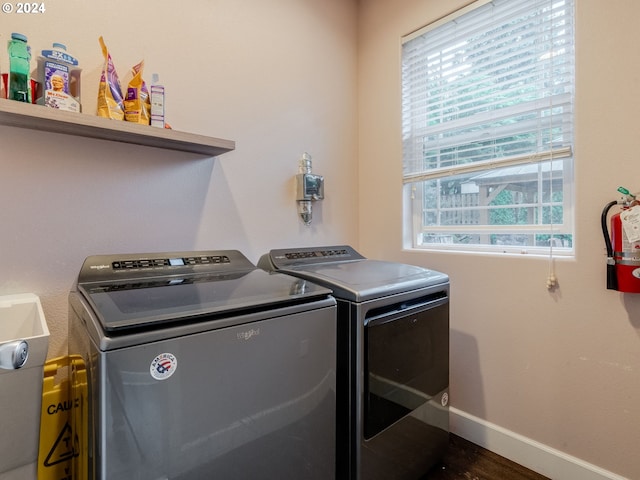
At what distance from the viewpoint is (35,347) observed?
81cm

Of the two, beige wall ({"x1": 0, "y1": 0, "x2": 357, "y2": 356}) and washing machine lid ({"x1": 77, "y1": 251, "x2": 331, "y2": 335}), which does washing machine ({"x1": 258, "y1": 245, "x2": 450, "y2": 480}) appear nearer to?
washing machine lid ({"x1": 77, "y1": 251, "x2": 331, "y2": 335})

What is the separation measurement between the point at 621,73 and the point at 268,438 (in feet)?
6.06

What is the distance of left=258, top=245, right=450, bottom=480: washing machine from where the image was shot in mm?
1211

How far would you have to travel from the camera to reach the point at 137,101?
1.28m

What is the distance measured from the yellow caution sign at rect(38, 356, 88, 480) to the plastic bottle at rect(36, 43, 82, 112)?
80 cm

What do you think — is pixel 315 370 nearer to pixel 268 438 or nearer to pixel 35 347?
pixel 268 438

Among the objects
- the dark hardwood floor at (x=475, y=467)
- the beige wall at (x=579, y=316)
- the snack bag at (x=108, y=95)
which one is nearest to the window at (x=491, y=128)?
the beige wall at (x=579, y=316)

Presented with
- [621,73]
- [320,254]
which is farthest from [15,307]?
[621,73]

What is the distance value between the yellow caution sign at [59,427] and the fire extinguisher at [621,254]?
1.90m

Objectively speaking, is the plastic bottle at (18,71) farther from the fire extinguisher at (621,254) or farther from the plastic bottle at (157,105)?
the fire extinguisher at (621,254)

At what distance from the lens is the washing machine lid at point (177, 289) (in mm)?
833
